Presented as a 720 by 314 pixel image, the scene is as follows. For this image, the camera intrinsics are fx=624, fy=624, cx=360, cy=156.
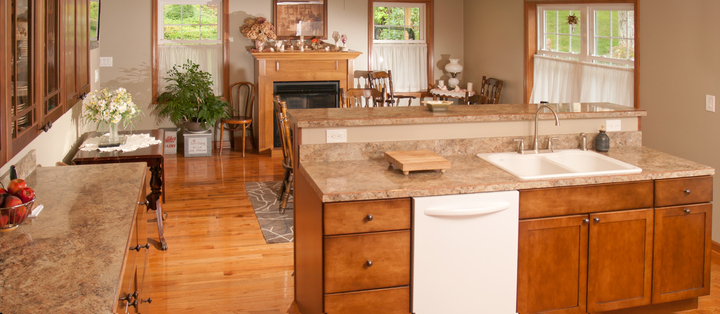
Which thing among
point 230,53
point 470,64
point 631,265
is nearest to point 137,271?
point 631,265

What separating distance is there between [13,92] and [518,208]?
1.92 metres

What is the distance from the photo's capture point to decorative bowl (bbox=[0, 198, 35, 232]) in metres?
1.89

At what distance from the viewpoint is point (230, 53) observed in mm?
7867

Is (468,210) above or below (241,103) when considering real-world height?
below

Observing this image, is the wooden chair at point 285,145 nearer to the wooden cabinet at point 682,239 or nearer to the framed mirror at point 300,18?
the wooden cabinet at point 682,239

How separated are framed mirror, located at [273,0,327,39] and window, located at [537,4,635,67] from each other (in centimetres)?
278

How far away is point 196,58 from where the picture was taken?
25.7 feet

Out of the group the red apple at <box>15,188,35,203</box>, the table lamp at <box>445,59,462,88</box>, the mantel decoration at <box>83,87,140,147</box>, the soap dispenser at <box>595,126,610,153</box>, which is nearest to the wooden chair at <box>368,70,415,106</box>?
the table lamp at <box>445,59,462,88</box>

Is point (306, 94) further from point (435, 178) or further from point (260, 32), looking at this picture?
point (435, 178)

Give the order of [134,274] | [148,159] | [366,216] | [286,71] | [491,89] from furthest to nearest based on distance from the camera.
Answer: [491,89] < [286,71] < [148,159] < [366,216] < [134,274]

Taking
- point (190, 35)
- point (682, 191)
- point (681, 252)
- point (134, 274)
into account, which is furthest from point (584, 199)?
point (190, 35)

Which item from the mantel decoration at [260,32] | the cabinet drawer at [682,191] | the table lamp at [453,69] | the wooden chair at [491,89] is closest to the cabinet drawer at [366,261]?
the cabinet drawer at [682,191]

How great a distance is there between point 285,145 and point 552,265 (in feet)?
9.02

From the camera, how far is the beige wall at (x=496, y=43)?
7039 millimetres
